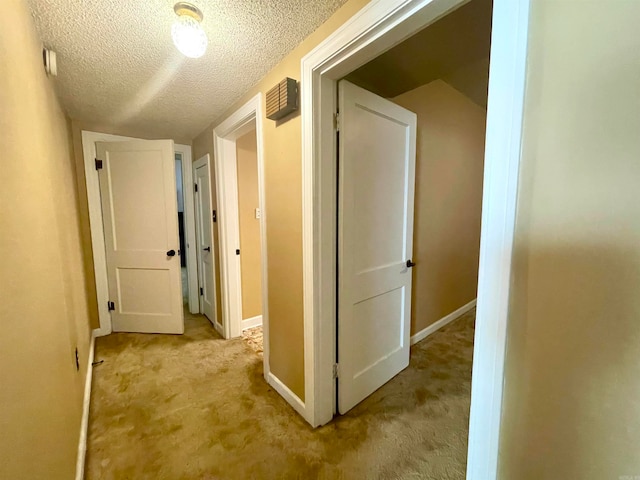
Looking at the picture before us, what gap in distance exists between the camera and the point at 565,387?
2.00 ft

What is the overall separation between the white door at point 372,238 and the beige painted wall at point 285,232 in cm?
25

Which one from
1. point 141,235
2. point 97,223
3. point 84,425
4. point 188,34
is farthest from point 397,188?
point 97,223

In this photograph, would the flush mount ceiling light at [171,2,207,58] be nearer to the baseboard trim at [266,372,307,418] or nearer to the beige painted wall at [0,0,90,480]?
the beige painted wall at [0,0,90,480]

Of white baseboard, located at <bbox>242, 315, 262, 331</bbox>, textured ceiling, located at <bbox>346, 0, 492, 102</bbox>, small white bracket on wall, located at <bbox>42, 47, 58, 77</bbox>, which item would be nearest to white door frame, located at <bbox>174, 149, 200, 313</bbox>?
white baseboard, located at <bbox>242, 315, 262, 331</bbox>

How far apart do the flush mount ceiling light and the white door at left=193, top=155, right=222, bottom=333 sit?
161cm

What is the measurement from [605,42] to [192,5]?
1.42 metres

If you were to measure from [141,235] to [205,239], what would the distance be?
618 mm

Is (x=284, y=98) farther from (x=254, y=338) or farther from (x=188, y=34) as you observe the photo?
(x=254, y=338)

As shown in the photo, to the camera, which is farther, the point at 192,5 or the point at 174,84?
the point at 174,84

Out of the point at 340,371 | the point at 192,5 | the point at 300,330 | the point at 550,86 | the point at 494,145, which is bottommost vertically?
the point at 340,371

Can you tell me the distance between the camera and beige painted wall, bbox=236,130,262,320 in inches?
107

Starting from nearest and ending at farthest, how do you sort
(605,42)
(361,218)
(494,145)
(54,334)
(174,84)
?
(605,42)
(494,145)
(54,334)
(361,218)
(174,84)

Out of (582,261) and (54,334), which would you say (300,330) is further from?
(582,261)

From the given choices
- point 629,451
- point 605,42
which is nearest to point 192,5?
point 605,42
